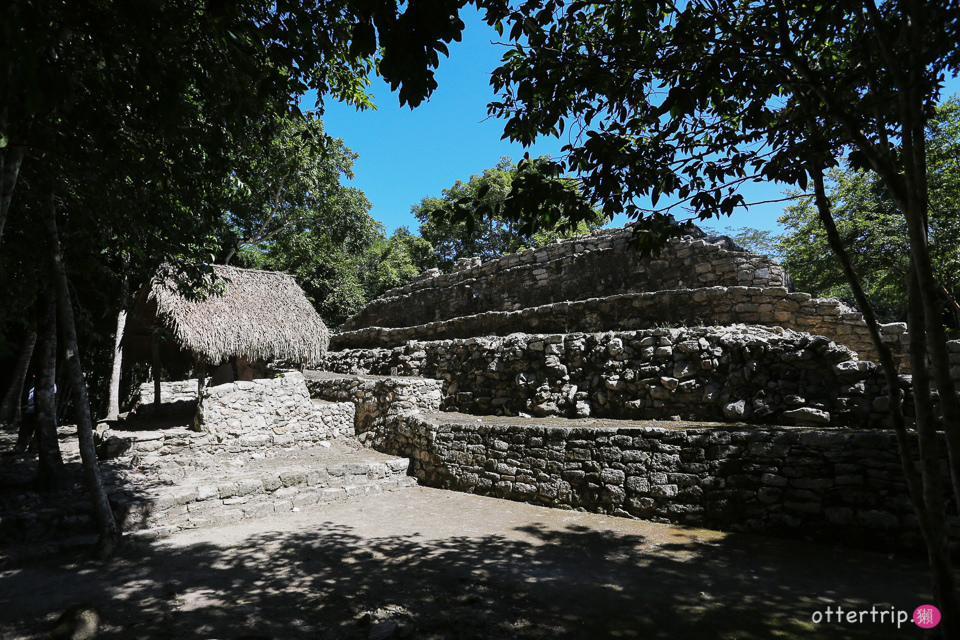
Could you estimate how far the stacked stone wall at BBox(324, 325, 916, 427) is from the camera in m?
5.56

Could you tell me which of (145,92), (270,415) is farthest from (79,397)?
(270,415)

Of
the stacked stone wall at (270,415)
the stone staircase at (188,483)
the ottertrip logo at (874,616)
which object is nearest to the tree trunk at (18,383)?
the stone staircase at (188,483)

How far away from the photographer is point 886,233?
987cm

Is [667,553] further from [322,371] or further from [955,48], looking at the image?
[322,371]

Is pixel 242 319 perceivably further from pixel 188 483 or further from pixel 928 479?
pixel 928 479

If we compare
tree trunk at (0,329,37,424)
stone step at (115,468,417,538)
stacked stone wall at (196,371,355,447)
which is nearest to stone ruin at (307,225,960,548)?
stacked stone wall at (196,371,355,447)

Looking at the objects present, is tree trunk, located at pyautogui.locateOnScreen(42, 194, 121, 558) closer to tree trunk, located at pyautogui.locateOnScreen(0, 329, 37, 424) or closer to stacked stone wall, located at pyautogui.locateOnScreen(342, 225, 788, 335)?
tree trunk, located at pyautogui.locateOnScreen(0, 329, 37, 424)

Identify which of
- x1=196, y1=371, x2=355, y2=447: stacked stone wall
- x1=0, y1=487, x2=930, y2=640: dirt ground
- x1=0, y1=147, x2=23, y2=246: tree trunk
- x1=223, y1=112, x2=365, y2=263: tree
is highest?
x1=223, y1=112, x2=365, y2=263: tree

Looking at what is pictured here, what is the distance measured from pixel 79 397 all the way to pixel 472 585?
4.50m

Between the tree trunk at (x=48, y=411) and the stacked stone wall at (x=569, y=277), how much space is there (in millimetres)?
7779

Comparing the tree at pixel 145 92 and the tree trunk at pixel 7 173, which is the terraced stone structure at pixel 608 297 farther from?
the tree trunk at pixel 7 173

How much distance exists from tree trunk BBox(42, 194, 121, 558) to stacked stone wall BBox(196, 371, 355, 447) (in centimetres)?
381

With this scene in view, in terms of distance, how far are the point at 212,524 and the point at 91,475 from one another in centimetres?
178

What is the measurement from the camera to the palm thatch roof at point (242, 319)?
9008mm
